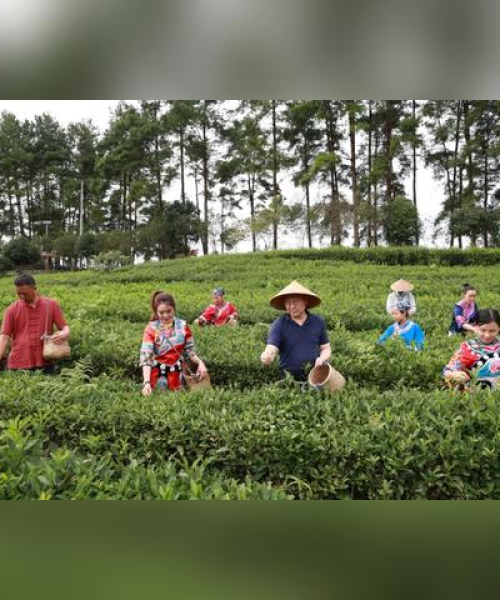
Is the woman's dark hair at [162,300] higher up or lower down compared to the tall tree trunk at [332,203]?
lower down

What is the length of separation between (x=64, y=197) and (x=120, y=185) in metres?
4.21

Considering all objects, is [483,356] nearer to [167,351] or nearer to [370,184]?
[167,351]

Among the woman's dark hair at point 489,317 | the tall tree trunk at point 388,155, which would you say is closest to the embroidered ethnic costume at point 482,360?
the woman's dark hair at point 489,317

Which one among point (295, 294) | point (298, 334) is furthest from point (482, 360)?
point (295, 294)

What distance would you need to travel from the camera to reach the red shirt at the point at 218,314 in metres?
9.10

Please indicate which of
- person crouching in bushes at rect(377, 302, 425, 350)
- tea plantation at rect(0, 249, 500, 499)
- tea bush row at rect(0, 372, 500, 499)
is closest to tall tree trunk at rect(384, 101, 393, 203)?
person crouching in bushes at rect(377, 302, 425, 350)

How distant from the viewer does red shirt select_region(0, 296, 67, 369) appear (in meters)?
5.29

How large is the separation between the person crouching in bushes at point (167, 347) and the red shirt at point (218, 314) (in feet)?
14.0

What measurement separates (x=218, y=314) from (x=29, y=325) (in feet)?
13.7

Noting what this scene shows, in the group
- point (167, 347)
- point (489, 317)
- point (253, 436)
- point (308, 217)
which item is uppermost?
point (308, 217)

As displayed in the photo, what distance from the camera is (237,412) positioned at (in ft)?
13.1

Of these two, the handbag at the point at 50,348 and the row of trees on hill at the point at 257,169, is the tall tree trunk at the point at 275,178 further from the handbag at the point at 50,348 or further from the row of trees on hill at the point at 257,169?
the handbag at the point at 50,348

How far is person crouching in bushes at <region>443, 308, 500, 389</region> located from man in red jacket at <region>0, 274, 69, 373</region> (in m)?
3.79

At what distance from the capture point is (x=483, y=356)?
174 inches
